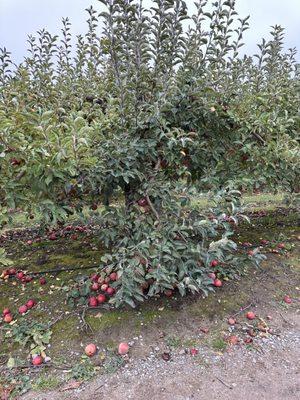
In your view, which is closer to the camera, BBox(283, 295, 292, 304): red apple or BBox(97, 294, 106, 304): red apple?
BBox(97, 294, 106, 304): red apple

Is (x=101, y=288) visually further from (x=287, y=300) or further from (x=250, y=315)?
(x=287, y=300)

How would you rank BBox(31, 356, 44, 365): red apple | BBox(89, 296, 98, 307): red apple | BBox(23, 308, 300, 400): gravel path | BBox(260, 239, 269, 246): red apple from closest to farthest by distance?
BBox(23, 308, 300, 400): gravel path → BBox(31, 356, 44, 365): red apple → BBox(89, 296, 98, 307): red apple → BBox(260, 239, 269, 246): red apple

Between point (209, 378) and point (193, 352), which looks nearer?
point (209, 378)

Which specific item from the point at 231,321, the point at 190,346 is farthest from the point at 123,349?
the point at 231,321

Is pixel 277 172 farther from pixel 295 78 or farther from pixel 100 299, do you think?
pixel 100 299

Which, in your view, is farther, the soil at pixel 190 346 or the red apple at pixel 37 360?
the red apple at pixel 37 360

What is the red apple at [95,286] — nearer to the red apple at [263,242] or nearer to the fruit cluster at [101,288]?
the fruit cluster at [101,288]

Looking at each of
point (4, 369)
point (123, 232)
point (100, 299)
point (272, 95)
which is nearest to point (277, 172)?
point (272, 95)

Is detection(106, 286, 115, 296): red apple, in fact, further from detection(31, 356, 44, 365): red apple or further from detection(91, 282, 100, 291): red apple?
detection(31, 356, 44, 365): red apple

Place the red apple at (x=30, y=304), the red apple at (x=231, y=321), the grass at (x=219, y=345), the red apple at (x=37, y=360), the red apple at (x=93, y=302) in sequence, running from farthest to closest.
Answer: the red apple at (x=30, y=304)
the red apple at (x=93, y=302)
the red apple at (x=231, y=321)
the grass at (x=219, y=345)
the red apple at (x=37, y=360)

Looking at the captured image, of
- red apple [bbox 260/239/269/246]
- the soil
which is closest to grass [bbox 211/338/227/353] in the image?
the soil

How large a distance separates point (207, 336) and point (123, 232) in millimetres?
1117

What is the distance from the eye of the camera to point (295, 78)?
4.17 m

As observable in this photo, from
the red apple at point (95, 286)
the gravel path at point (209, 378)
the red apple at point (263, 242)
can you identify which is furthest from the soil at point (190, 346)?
the red apple at point (263, 242)
